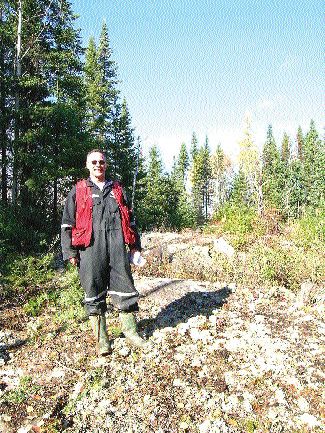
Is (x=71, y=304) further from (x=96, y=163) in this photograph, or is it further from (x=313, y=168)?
(x=313, y=168)

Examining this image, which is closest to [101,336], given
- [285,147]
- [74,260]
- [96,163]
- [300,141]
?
[74,260]

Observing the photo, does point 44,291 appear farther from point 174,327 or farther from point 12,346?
point 174,327

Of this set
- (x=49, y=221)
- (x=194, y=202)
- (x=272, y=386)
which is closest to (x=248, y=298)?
(x=272, y=386)

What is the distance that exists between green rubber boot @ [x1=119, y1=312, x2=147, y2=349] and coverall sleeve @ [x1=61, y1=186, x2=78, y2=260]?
0.98 m

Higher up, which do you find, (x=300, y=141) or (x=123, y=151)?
(x=300, y=141)

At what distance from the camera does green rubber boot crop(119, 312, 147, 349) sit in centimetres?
445

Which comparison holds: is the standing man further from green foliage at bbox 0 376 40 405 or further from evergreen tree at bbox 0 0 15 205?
evergreen tree at bbox 0 0 15 205

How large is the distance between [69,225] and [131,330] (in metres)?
1.50

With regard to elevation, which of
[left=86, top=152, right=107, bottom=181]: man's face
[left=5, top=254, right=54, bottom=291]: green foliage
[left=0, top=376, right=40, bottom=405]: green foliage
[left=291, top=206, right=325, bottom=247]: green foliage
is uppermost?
[left=86, top=152, right=107, bottom=181]: man's face

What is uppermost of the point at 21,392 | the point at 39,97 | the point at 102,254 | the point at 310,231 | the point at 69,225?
the point at 39,97

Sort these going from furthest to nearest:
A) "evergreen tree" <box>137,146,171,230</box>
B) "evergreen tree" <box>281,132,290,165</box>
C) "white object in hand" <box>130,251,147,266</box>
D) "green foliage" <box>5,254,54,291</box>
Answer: "evergreen tree" <box>281,132,290,165</box>, "evergreen tree" <box>137,146,171,230</box>, "green foliage" <box>5,254,54,291</box>, "white object in hand" <box>130,251,147,266</box>

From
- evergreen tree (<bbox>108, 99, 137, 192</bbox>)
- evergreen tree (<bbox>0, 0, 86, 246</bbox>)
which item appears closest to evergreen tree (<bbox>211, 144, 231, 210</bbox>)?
evergreen tree (<bbox>108, 99, 137, 192</bbox>)

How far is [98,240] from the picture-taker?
13.9 ft

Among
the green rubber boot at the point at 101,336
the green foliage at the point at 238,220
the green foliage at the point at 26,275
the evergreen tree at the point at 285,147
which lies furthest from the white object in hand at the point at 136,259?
the evergreen tree at the point at 285,147
